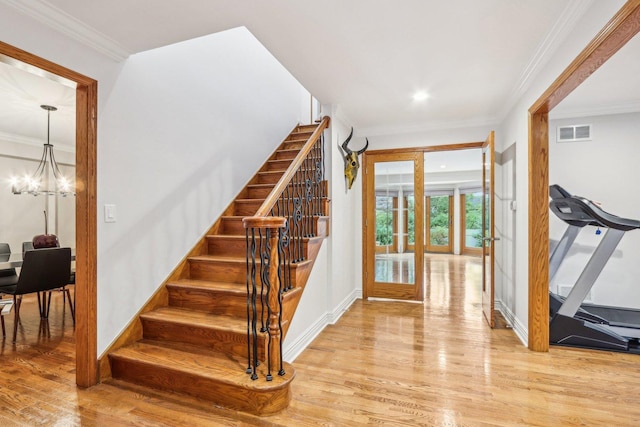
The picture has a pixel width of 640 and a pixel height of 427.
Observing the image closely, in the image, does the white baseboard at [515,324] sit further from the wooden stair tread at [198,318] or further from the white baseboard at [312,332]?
the wooden stair tread at [198,318]

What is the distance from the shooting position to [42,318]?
12.2ft

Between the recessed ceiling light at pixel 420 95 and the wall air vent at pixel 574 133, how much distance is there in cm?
180

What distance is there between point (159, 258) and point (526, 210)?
3322 millimetres

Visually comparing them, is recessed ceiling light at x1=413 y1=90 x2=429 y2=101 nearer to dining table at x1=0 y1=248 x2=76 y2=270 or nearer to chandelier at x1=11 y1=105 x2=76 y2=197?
chandelier at x1=11 y1=105 x2=76 y2=197

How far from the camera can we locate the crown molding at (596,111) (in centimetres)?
349

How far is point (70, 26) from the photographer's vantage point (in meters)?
1.95

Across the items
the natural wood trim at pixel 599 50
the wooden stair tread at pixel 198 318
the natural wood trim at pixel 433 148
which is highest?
the natural wood trim at pixel 599 50

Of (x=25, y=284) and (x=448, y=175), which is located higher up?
(x=448, y=175)

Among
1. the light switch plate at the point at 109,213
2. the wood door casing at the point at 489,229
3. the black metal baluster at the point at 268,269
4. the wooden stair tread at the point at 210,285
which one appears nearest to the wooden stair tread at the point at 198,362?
the black metal baluster at the point at 268,269

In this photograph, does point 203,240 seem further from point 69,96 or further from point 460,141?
point 460,141

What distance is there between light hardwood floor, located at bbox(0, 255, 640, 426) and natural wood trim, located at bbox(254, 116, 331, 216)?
1.25 meters

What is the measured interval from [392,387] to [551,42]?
8.75ft

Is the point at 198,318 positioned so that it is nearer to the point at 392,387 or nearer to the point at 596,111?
the point at 392,387

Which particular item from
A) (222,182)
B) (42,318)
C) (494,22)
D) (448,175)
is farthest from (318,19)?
(448,175)
